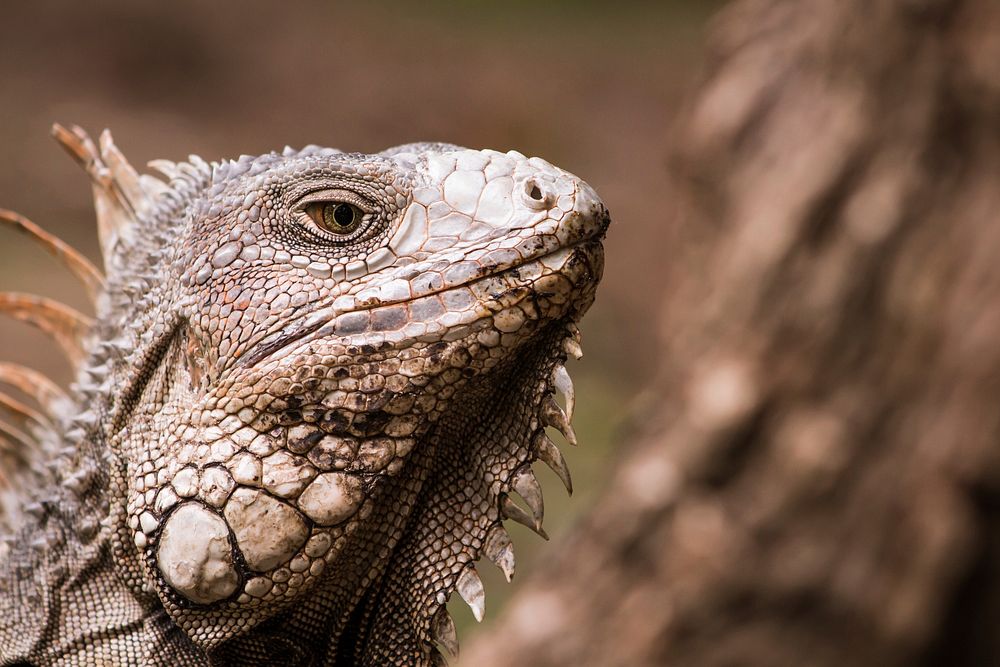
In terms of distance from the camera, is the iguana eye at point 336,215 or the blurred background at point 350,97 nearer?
the iguana eye at point 336,215

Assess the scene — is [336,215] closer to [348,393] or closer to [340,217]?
[340,217]

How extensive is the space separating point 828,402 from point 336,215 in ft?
8.16

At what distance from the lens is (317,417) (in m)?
2.18

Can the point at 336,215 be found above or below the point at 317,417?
above

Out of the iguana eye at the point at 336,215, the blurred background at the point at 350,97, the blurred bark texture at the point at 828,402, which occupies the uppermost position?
the blurred background at the point at 350,97

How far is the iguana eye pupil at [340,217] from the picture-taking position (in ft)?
7.57

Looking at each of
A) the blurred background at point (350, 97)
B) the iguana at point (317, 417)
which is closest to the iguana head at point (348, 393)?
the iguana at point (317, 417)

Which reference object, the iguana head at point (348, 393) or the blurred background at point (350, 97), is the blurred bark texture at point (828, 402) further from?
the blurred background at point (350, 97)

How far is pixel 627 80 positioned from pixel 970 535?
12.6 meters

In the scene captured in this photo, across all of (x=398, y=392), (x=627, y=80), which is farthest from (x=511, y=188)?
(x=627, y=80)

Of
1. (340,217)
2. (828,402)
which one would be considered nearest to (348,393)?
(340,217)

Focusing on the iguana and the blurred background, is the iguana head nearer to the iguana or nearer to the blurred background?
the iguana

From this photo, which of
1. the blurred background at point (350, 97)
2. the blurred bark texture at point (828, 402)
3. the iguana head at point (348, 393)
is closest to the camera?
the iguana head at point (348, 393)

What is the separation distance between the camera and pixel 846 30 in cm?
425
